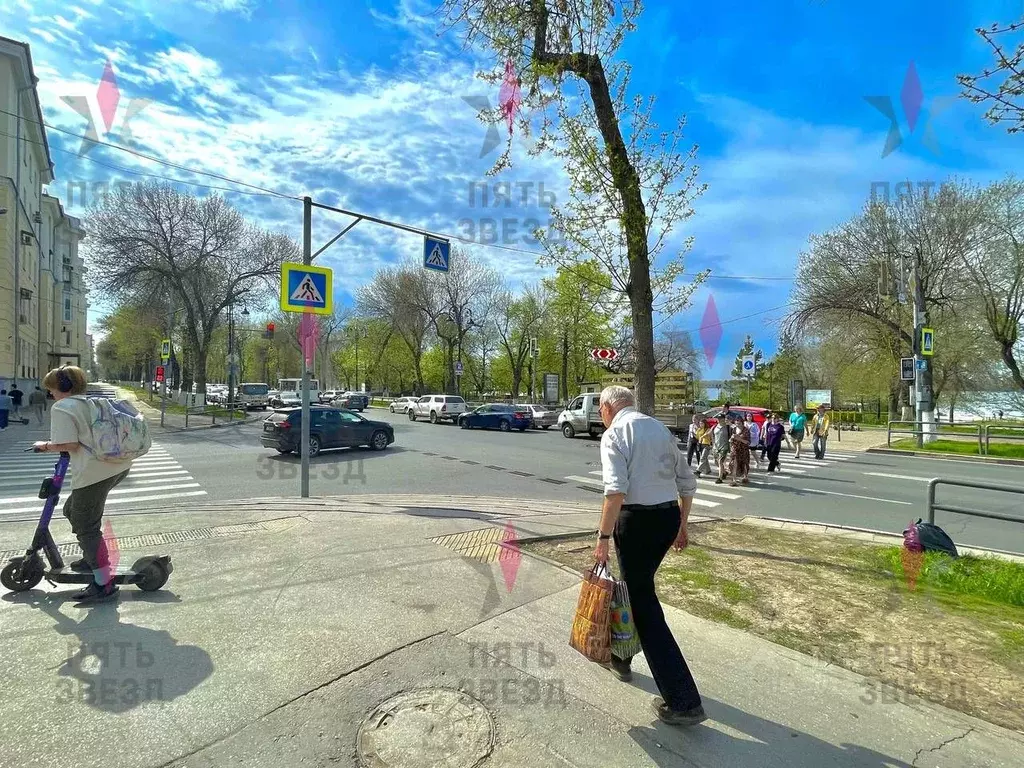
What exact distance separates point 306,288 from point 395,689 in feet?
22.1

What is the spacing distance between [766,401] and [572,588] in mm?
52305

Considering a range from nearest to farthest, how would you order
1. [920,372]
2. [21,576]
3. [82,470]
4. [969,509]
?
[82,470] → [21,576] → [969,509] → [920,372]

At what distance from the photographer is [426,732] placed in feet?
A: 9.18

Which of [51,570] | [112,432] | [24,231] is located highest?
[24,231]

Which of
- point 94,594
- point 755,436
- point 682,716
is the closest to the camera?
point 682,716

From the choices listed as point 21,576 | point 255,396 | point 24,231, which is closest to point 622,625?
point 21,576

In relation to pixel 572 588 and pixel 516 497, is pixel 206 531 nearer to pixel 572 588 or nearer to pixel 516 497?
pixel 572 588

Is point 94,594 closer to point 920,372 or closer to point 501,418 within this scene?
point 920,372

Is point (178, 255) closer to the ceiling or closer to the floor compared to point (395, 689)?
closer to the ceiling

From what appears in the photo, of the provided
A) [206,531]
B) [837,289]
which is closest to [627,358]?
[837,289]

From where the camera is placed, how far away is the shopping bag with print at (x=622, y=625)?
3076mm

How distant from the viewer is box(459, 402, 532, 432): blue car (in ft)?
99.9

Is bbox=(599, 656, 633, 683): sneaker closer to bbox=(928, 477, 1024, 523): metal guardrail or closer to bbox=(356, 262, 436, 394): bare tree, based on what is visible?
bbox=(928, 477, 1024, 523): metal guardrail

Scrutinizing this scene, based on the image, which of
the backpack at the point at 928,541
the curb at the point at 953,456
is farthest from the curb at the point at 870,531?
the curb at the point at 953,456
